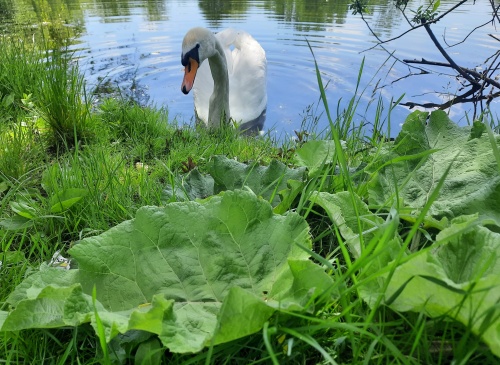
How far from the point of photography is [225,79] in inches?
A: 188

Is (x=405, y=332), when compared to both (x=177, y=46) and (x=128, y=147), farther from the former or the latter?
(x=177, y=46)

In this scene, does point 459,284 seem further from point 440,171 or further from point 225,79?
point 225,79

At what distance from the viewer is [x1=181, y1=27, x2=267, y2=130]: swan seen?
4270 millimetres

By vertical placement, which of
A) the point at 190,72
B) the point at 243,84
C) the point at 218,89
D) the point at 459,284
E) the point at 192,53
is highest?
the point at 459,284

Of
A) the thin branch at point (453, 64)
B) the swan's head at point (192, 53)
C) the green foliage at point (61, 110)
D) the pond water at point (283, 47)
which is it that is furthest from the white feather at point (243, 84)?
the thin branch at point (453, 64)

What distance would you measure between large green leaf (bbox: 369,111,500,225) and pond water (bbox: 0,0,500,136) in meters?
2.57

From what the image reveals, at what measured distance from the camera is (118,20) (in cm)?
938

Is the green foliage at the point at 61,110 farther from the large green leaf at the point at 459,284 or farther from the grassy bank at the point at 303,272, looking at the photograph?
the large green leaf at the point at 459,284

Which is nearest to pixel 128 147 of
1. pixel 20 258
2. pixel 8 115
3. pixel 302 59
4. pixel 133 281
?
pixel 8 115

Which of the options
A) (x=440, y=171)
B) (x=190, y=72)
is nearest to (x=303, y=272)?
(x=440, y=171)

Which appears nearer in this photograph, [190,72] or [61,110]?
[61,110]

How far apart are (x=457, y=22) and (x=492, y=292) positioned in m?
9.30

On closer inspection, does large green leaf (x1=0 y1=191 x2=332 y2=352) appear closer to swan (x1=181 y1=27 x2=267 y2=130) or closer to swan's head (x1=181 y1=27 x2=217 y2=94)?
swan (x1=181 y1=27 x2=267 y2=130)

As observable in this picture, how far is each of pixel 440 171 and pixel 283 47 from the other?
6.97 m
